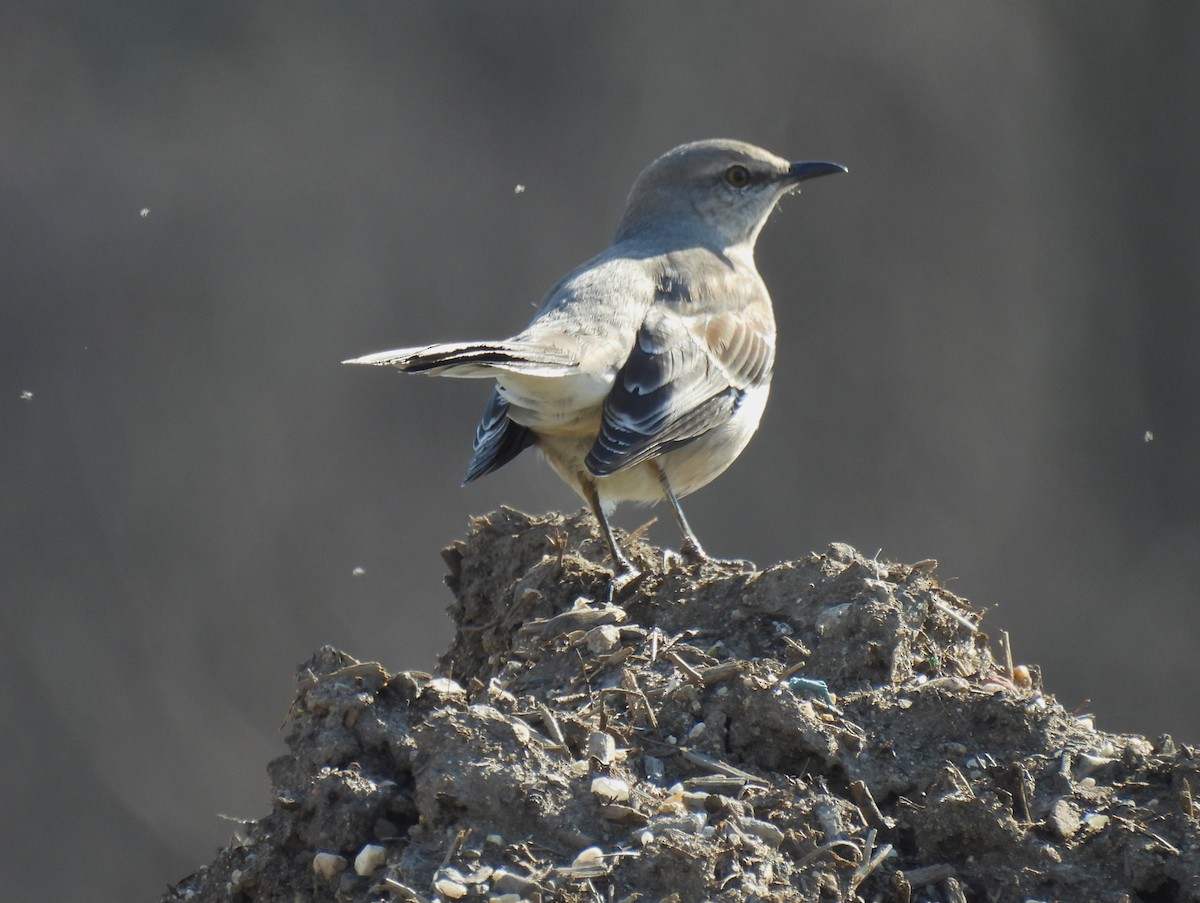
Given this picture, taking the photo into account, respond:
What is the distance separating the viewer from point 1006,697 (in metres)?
3.15

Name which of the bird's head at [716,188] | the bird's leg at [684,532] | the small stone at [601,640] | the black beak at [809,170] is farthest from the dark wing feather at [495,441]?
the black beak at [809,170]

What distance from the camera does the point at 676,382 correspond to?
5020 millimetres

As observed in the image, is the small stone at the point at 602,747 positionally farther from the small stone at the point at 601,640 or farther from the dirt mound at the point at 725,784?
the small stone at the point at 601,640

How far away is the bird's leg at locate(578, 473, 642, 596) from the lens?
4.11m

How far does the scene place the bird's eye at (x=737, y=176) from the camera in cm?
641

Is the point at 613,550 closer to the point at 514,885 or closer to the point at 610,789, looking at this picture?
the point at 610,789

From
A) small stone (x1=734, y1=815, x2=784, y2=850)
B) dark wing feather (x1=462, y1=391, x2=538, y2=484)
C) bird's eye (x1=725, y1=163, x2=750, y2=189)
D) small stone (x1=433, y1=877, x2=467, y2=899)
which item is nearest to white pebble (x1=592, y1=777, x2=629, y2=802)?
small stone (x1=734, y1=815, x2=784, y2=850)

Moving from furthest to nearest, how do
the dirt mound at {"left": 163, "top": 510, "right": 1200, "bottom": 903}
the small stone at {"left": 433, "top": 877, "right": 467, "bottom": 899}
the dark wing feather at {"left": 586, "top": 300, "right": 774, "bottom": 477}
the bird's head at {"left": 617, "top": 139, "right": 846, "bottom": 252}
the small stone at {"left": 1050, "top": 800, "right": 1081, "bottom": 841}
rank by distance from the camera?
the bird's head at {"left": 617, "top": 139, "right": 846, "bottom": 252} < the dark wing feather at {"left": 586, "top": 300, "right": 774, "bottom": 477} < the small stone at {"left": 1050, "top": 800, "right": 1081, "bottom": 841} < the dirt mound at {"left": 163, "top": 510, "right": 1200, "bottom": 903} < the small stone at {"left": 433, "top": 877, "right": 467, "bottom": 899}

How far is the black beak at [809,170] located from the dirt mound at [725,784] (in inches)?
127

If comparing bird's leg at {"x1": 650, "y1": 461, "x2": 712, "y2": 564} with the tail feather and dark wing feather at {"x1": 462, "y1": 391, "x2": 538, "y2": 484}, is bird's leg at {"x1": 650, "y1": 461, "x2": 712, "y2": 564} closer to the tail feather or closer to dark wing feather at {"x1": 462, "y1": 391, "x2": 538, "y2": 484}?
dark wing feather at {"x1": 462, "y1": 391, "x2": 538, "y2": 484}

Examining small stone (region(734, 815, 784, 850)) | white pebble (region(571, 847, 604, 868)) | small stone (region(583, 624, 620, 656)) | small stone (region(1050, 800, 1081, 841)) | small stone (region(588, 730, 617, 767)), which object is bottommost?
white pebble (region(571, 847, 604, 868))

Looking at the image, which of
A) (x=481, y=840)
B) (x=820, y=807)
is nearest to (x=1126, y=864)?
(x=820, y=807)

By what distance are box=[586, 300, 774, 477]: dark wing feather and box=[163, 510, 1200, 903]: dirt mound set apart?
1226 mm

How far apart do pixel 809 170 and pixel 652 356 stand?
1.88 m
